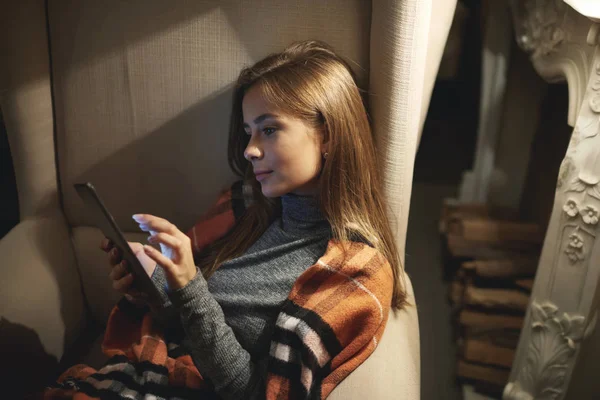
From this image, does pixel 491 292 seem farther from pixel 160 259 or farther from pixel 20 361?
pixel 20 361

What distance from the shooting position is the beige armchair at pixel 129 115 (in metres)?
0.87

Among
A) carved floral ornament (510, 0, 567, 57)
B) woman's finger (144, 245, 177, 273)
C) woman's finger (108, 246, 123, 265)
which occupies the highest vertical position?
carved floral ornament (510, 0, 567, 57)

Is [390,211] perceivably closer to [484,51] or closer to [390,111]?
[390,111]

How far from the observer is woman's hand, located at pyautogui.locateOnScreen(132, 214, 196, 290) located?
71 cm

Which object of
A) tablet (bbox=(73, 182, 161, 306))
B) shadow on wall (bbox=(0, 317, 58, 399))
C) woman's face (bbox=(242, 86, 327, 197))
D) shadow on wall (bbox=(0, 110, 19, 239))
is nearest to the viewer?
tablet (bbox=(73, 182, 161, 306))

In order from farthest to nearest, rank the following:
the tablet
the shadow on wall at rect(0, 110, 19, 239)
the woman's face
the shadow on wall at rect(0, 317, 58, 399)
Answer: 1. the shadow on wall at rect(0, 110, 19, 239)
2. the shadow on wall at rect(0, 317, 58, 399)
3. the woman's face
4. the tablet

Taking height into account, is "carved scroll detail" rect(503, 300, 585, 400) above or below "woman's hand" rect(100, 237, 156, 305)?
below

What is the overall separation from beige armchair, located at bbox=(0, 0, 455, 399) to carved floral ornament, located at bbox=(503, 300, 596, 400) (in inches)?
11.2

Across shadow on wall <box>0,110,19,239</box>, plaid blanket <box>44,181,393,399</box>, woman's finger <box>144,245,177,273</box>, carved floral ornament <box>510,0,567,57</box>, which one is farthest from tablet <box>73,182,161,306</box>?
carved floral ornament <box>510,0,567,57</box>

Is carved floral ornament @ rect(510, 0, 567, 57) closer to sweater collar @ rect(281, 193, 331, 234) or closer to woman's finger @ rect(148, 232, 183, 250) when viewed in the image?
sweater collar @ rect(281, 193, 331, 234)

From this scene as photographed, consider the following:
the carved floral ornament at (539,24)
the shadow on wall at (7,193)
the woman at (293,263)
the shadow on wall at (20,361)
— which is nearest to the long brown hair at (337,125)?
the woman at (293,263)

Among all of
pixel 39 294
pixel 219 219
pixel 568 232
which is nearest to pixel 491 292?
pixel 568 232

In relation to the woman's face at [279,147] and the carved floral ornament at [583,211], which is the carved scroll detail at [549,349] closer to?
the carved floral ornament at [583,211]

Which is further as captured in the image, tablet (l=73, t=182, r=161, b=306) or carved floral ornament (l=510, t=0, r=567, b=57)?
carved floral ornament (l=510, t=0, r=567, b=57)
